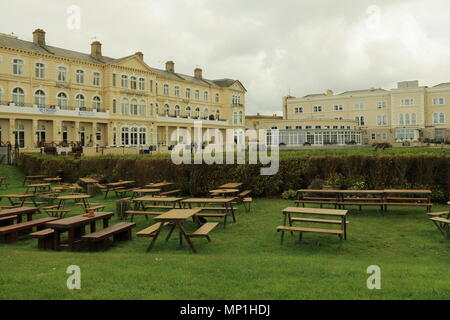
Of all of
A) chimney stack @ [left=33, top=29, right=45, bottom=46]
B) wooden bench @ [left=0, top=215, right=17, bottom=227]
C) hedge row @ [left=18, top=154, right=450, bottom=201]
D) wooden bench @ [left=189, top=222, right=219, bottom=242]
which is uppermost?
chimney stack @ [left=33, top=29, right=45, bottom=46]

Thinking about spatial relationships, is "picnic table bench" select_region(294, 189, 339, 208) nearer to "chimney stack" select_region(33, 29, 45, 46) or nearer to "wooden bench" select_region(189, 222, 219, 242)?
"wooden bench" select_region(189, 222, 219, 242)

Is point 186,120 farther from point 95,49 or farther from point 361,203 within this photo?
point 361,203

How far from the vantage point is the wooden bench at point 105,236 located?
7.51 meters

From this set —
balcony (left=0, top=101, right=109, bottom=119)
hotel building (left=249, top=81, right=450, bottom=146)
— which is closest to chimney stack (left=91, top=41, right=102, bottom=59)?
balcony (left=0, top=101, right=109, bottom=119)

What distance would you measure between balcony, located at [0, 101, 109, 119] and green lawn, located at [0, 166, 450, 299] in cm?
3205

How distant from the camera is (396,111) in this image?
63594 millimetres

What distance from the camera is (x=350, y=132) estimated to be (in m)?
55.3

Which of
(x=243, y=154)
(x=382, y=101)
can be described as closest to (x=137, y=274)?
(x=243, y=154)

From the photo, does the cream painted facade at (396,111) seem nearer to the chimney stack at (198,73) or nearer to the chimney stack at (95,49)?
the chimney stack at (198,73)

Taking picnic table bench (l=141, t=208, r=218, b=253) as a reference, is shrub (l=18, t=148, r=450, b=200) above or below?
above

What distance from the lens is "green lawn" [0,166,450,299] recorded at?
4438 mm

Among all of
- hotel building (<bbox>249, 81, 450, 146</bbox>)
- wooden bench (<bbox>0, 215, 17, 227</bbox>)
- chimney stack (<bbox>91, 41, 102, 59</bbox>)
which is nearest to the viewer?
wooden bench (<bbox>0, 215, 17, 227</bbox>)

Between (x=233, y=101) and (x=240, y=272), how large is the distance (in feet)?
206
